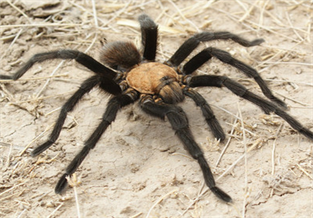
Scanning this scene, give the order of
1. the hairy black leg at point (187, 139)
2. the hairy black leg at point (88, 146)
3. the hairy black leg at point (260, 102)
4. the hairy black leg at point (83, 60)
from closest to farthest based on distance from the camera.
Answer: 1. the hairy black leg at point (187, 139)
2. the hairy black leg at point (88, 146)
3. the hairy black leg at point (260, 102)
4. the hairy black leg at point (83, 60)

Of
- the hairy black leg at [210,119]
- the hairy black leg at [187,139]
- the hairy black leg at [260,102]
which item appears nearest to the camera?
the hairy black leg at [187,139]

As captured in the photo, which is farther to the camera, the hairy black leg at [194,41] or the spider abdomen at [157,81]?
the hairy black leg at [194,41]

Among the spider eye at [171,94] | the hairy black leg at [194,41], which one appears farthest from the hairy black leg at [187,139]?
the hairy black leg at [194,41]

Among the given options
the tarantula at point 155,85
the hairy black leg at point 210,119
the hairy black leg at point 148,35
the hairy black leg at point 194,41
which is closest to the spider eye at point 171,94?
the tarantula at point 155,85

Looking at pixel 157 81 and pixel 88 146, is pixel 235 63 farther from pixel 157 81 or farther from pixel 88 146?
pixel 88 146

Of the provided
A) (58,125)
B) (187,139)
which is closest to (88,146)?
(58,125)

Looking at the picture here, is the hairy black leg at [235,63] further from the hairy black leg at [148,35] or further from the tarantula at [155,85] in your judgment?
the hairy black leg at [148,35]

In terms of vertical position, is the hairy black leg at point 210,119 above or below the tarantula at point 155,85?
below

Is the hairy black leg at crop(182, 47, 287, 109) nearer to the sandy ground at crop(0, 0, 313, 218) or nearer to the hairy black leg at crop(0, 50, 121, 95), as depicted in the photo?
the sandy ground at crop(0, 0, 313, 218)

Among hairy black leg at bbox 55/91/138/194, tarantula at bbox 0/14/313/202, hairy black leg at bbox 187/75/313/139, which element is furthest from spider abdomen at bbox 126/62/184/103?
Result: hairy black leg at bbox 55/91/138/194
